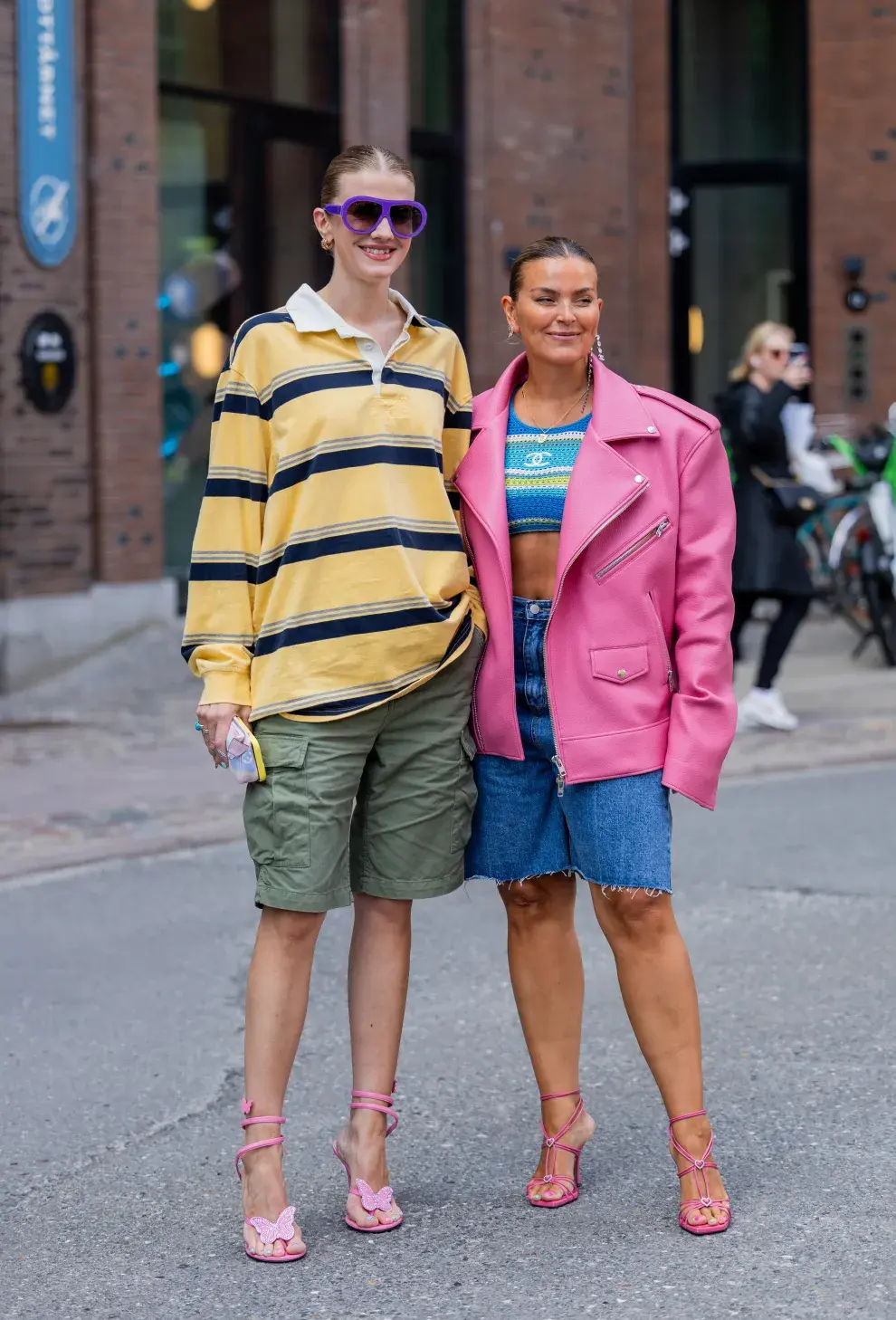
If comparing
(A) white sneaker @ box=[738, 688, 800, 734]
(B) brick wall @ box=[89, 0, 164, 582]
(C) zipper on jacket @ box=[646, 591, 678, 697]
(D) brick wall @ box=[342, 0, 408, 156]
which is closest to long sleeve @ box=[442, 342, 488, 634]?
(C) zipper on jacket @ box=[646, 591, 678, 697]

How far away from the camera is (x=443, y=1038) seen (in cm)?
527

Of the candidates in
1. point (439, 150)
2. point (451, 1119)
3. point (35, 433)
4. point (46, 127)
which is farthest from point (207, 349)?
point (451, 1119)

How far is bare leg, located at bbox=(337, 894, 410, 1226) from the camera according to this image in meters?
3.96

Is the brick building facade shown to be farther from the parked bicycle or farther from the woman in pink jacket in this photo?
the woman in pink jacket

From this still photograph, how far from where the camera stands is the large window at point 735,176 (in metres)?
18.8

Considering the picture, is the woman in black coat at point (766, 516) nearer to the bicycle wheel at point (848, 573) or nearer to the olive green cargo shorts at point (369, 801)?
the bicycle wheel at point (848, 573)

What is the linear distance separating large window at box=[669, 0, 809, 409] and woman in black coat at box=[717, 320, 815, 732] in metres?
8.75

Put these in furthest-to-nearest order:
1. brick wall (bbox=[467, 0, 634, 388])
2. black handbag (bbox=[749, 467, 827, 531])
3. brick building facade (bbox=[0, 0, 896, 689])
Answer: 1. brick wall (bbox=[467, 0, 634, 388])
2. brick building facade (bbox=[0, 0, 896, 689])
3. black handbag (bbox=[749, 467, 827, 531])

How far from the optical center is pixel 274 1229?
379 centimetres

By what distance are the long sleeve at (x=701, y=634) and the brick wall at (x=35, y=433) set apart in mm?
8626

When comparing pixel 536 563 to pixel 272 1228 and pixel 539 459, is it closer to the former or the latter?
pixel 539 459

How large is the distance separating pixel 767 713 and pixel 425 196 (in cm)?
717

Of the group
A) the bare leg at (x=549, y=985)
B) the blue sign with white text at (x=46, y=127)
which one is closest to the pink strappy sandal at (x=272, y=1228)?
the bare leg at (x=549, y=985)

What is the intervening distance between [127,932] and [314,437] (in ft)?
10.1
